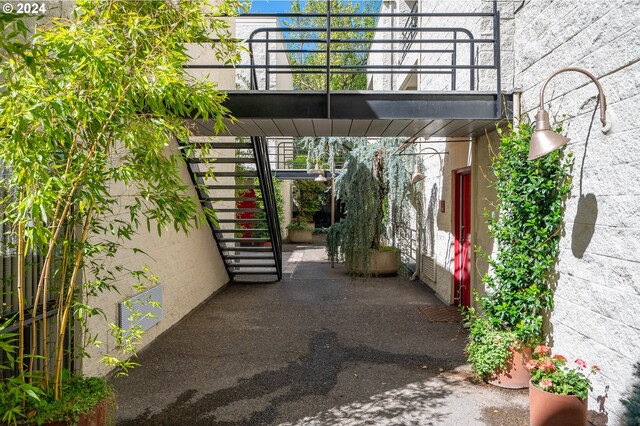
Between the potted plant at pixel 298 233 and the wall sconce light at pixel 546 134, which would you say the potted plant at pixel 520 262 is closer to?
the wall sconce light at pixel 546 134

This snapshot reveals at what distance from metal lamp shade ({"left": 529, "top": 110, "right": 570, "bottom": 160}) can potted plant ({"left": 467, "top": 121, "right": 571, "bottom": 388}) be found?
65 centimetres

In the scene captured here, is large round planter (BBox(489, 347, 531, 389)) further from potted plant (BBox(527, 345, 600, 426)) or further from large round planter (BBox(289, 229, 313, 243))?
large round planter (BBox(289, 229, 313, 243))

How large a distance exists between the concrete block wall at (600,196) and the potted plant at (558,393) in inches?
8.1

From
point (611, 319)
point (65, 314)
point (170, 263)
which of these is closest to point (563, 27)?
point (611, 319)

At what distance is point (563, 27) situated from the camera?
3.38 m

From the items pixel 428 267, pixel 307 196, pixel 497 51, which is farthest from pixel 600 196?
pixel 307 196

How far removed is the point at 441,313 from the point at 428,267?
1.89 meters

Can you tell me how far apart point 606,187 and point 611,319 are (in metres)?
0.89

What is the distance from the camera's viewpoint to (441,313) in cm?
615

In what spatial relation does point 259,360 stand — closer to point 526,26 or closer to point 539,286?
point 539,286

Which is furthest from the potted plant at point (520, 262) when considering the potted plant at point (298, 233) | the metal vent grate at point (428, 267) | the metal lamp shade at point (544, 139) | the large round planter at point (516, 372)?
the potted plant at point (298, 233)

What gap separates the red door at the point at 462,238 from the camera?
615cm

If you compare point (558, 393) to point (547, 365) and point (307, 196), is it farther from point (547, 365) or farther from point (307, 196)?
point (307, 196)

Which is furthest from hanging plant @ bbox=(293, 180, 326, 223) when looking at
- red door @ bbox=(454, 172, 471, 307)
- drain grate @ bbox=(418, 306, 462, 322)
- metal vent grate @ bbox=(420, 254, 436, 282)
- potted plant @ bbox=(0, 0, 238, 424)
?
potted plant @ bbox=(0, 0, 238, 424)
